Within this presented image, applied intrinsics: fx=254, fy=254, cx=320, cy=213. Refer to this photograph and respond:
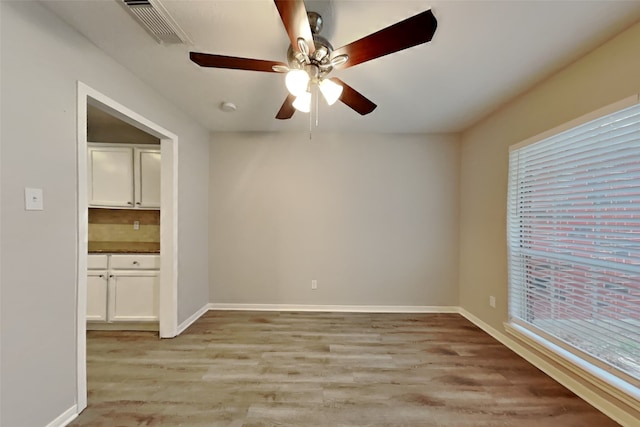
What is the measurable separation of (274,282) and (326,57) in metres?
2.82

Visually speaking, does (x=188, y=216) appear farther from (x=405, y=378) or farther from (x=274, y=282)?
(x=405, y=378)

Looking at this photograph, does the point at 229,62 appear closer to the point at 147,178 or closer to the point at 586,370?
the point at 147,178

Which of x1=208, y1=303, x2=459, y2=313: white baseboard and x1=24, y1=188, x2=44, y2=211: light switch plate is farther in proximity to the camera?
x1=208, y1=303, x2=459, y2=313: white baseboard

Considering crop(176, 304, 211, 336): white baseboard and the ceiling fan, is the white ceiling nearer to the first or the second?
the ceiling fan

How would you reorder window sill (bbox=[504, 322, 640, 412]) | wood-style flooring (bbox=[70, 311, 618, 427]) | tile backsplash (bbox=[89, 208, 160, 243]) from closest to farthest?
window sill (bbox=[504, 322, 640, 412]) → wood-style flooring (bbox=[70, 311, 618, 427]) → tile backsplash (bbox=[89, 208, 160, 243])

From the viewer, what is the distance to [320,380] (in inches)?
78.7

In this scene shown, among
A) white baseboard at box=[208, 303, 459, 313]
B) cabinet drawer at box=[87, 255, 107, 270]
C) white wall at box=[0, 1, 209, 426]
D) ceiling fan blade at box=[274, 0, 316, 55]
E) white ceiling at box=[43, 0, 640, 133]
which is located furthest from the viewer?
white baseboard at box=[208, 303, 459, 313]

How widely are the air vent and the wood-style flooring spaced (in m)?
2.45

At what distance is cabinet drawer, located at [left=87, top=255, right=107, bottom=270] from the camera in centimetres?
269

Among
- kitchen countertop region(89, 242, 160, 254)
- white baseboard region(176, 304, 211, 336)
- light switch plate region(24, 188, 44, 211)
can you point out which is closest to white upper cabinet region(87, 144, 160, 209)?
kitchen countertop region(89, 242, 160, 254)

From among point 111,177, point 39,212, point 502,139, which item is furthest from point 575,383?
point 111,177

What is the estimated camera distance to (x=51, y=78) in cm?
150

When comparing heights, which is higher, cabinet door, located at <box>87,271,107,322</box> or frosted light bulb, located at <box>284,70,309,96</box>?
frosted light bulb, located at <box>284,70,309,96</box>

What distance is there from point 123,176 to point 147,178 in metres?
0.27
